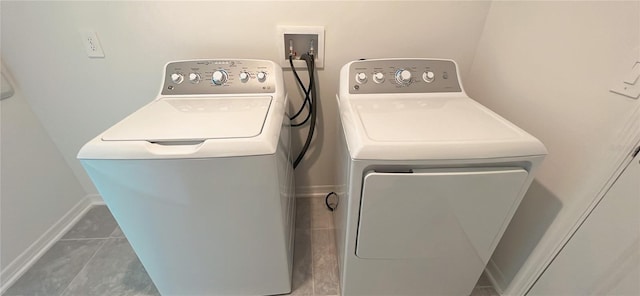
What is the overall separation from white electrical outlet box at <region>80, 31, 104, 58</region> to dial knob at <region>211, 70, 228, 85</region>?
62 centimetres

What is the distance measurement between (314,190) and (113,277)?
3.81 feet

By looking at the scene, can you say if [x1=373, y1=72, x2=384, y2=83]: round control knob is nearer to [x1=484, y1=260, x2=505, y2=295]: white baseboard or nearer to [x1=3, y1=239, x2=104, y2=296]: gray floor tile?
[x1=484, y1=260, x2=505, y2=295]: white baseboard

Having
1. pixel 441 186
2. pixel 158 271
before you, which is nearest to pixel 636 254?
pixel 441 186

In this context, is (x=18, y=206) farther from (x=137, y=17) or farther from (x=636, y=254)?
(x=636, y=254)

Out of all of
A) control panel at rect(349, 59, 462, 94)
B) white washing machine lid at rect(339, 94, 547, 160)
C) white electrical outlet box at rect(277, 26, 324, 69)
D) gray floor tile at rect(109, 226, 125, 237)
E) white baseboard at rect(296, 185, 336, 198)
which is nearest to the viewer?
white washing machine lid at rect(339, 94, 547, 160)

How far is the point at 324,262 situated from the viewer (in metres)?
1.31

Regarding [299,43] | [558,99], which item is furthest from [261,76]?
[558,99]

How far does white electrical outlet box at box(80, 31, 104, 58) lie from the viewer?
115 cm

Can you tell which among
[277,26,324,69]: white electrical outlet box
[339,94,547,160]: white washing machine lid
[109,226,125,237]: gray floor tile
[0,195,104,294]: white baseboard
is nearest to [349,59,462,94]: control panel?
[339,94,547,160]: white washing machine lid

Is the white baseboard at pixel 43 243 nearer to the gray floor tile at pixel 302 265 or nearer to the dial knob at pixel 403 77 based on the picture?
the gray floor tile at pixel 302 265

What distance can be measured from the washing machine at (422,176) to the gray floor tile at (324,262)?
15 centimetres

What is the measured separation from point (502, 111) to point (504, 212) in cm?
54

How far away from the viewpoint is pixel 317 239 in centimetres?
144

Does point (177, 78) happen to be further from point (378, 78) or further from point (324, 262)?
point (324, 262)
